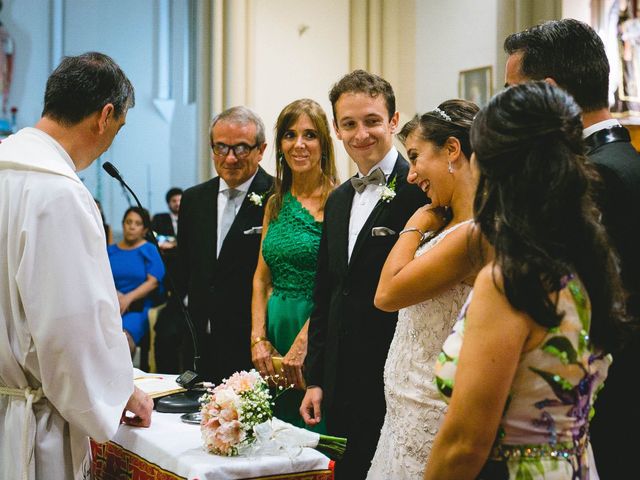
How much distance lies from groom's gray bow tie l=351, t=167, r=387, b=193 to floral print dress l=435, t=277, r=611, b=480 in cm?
143

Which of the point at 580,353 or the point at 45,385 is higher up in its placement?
the point at 580,353

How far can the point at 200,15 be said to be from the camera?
19.8 ft

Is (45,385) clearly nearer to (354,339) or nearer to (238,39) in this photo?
(354,339)

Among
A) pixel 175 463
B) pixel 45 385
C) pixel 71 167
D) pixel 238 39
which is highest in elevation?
pixel 238 39

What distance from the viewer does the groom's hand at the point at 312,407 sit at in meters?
2.78

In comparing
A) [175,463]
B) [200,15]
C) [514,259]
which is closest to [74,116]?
[175,463]

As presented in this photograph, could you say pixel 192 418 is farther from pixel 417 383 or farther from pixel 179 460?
pixel 417 383

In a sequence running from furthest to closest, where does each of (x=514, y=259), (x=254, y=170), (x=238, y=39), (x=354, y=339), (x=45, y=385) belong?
1. (x=238, y=39)
2. (x=254, y=170)
3. (x=354, y=339)
4. (x=45, y=385)
5. (x=514, y=259)

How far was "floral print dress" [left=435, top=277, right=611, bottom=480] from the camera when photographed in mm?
1407

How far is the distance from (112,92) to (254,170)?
4.98 feet

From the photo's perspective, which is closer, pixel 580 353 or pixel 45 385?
pixel 580 353

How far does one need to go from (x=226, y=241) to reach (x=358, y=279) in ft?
3.49

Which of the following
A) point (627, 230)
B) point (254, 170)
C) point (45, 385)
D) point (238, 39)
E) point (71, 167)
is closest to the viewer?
point (627, 230)

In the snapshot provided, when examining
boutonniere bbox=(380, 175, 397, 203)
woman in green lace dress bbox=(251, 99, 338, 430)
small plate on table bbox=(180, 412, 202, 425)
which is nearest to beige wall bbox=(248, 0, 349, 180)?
woman in green lace dress bbox=(251, 99, 338, 430)
